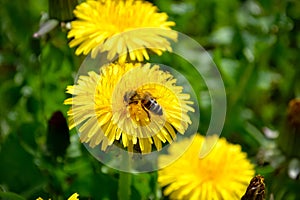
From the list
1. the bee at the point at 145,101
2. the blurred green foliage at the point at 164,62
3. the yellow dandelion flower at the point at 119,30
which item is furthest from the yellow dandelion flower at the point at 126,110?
the blurred green foliage at the point at 164,62

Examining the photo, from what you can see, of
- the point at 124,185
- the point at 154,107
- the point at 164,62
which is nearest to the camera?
the point at 154,107

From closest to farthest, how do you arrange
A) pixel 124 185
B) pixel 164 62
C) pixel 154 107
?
pixel 154 107 → pixel 124 185 → pixel 164 62

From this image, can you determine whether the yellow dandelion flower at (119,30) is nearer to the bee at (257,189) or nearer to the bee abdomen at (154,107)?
the bee abdomen at (154,107)

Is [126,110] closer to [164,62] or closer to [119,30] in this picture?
[119,30]

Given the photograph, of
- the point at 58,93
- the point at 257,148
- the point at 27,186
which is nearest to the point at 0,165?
the point at 27,186

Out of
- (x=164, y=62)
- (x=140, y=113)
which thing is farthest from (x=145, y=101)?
(x=164, y=62)

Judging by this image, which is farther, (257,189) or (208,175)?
(208,175)

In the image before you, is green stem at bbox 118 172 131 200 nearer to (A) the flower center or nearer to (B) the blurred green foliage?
(B) the blurred green foliage
